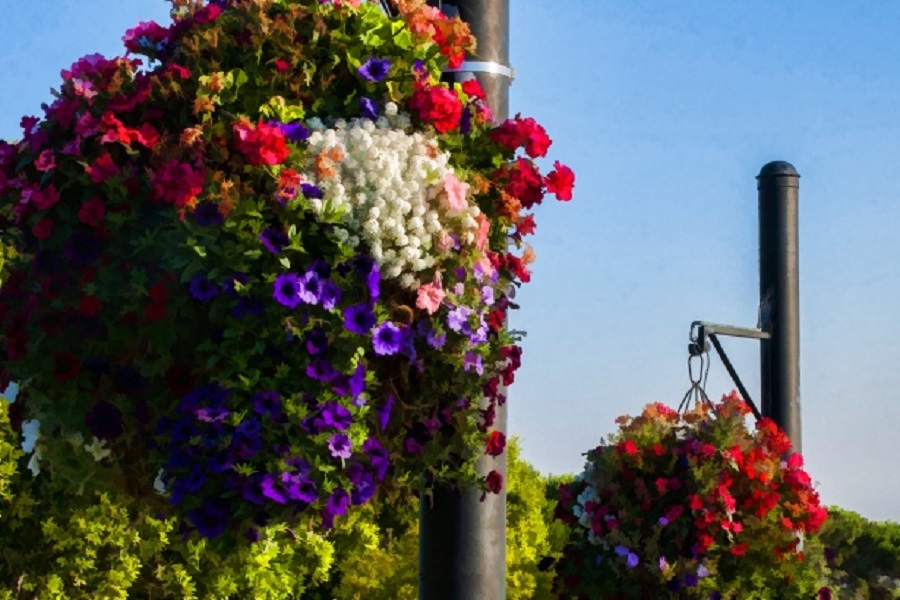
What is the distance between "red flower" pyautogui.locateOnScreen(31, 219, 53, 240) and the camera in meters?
4.54

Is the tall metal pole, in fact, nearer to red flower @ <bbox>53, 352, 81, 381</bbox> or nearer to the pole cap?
red flower @ <bbox>53, 352, 81, 381</bbox>

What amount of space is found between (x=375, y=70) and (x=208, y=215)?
2.66 ft

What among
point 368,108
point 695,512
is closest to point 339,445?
point 368,108

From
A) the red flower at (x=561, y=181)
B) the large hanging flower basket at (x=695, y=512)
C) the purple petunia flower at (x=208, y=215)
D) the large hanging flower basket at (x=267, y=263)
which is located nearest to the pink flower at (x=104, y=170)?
the large hanging flower basket at (x=267, y=263)

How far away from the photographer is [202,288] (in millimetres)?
4176

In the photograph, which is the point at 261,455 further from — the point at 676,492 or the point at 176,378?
the point at 676,492

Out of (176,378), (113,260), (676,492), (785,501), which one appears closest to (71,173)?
(113,260)

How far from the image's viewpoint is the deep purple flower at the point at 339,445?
422 cm

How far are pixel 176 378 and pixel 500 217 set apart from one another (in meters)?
1.32

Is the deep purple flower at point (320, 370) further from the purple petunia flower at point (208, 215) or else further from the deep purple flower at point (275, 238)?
the purple petunia flower at point (208, 215)

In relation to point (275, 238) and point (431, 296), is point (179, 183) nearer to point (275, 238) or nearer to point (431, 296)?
A: point (275, 238)

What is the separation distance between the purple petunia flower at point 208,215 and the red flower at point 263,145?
20 cm

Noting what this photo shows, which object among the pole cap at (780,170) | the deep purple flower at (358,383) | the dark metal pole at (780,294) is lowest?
the deep purple flower at (358,383)

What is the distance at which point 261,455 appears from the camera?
4.24 metres
